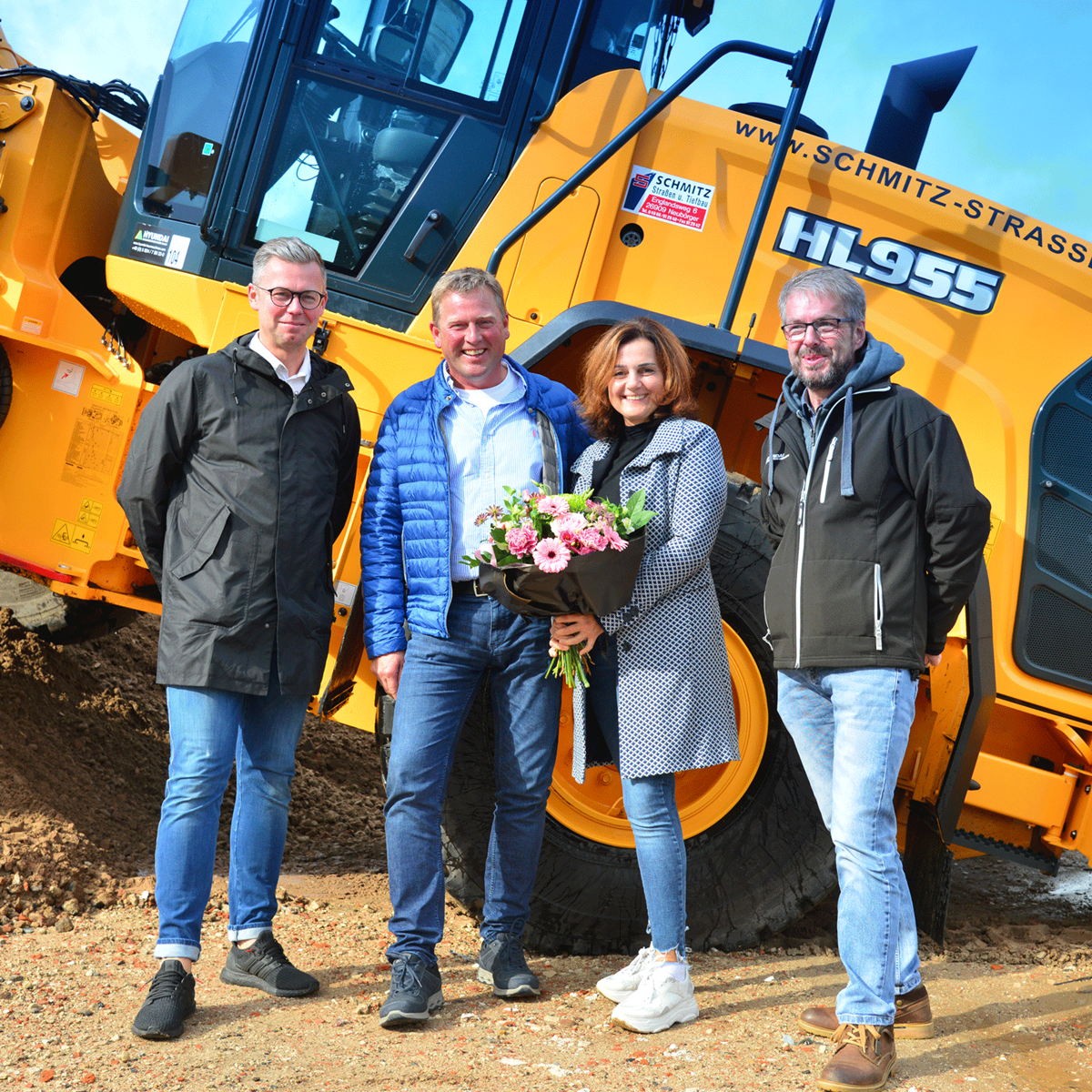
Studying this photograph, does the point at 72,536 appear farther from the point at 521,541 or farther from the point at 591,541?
the point at 591,541

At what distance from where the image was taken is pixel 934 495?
2479mm

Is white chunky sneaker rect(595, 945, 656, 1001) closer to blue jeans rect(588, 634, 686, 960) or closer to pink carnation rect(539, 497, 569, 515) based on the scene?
blue jeans rect(588, 634, 686, 960)

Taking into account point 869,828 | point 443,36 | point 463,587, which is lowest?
point 869,828

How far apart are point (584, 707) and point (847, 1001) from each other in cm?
99

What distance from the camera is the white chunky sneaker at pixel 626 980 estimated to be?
113 inches

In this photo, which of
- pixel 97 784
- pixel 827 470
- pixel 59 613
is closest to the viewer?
pixel 827 470

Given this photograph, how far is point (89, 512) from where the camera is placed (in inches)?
145

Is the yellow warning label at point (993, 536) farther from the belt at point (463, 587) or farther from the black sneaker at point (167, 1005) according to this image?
the black sneaker at point (167, 1005)

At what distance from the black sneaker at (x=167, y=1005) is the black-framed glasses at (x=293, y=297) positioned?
5.70 feet

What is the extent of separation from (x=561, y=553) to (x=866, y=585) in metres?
0.73

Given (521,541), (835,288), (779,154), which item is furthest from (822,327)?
(779,154)

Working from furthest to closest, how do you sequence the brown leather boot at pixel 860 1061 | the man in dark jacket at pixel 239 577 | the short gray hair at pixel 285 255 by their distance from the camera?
the short gray hair at pixel 285 255 < the man in dark jacket at pixel 239 577 < the brown leather boot at pixel 860 1061

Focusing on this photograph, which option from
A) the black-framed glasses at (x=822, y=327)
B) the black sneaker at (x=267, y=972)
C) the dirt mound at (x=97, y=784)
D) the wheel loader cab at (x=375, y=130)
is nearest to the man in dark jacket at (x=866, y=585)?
the black-framed glasses at (x=822, y=327)

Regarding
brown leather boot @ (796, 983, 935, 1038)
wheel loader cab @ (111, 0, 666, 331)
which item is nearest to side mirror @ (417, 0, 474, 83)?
wheel loader cab @ (111, 0, 666, 331)
